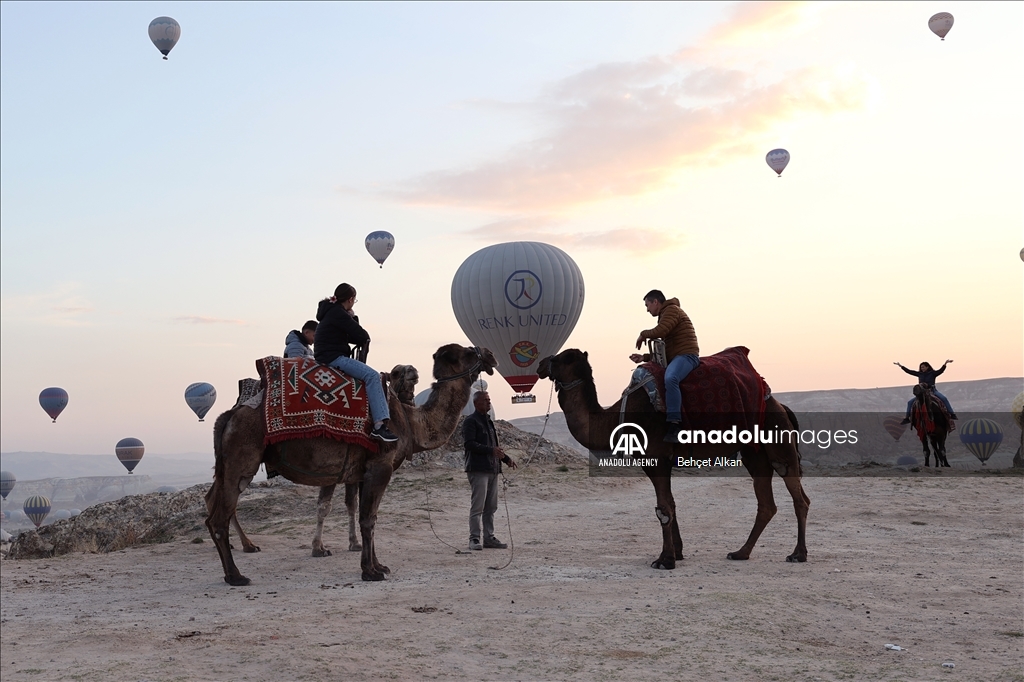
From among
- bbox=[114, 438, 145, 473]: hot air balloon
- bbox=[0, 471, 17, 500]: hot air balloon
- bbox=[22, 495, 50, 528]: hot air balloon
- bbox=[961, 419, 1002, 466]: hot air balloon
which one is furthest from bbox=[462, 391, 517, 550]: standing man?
bbox=[0, 471, 17, 500]: hot air balloon

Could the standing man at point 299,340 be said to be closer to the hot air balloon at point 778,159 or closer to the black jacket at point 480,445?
the black jacket at point 480,445

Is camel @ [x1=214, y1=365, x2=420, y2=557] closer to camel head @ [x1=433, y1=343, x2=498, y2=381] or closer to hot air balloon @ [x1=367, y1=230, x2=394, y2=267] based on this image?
camel head @ [x1=433, y1=343, x2=498, y2=381]

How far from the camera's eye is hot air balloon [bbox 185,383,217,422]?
58969mm

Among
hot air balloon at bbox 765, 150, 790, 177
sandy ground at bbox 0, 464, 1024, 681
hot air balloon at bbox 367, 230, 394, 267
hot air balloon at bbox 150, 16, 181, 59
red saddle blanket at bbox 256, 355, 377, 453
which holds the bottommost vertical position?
sandy ground at bbox 0, 464, 1024, 681

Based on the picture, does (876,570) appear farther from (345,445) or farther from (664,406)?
(345,445)

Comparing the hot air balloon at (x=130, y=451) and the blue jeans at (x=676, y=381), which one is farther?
the hot air balloon at (x=130, y=451)

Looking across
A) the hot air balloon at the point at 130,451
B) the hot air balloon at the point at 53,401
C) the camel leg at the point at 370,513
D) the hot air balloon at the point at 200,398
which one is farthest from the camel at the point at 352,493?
the hot air balloon at the point at 130,451

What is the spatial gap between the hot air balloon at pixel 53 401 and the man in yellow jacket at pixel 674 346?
7022 cm

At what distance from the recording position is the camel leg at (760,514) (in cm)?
1238

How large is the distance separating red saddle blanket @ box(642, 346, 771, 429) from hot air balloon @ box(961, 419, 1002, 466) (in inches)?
954

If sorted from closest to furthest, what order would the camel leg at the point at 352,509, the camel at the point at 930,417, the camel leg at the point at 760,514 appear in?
the camel leg at the point at 760,514, the camel leg at the point at 352,509, the camel at the point at 930,417

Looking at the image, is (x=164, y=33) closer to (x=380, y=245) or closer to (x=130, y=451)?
(x=380, y=245)

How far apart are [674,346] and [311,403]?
4.64m

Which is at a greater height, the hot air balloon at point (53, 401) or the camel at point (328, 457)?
the hot air balloon at point (53, 401)
